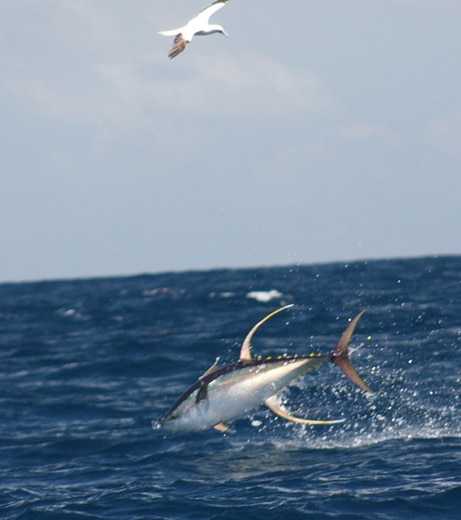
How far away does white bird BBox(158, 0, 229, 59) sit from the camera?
12.2 metres

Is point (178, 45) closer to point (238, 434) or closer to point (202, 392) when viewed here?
point (202, 392)

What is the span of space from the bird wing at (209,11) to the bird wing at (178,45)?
0.83 m

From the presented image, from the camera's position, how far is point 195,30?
1292cm

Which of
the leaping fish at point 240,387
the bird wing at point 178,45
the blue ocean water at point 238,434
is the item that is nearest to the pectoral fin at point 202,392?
the leaping fish at point 240,387

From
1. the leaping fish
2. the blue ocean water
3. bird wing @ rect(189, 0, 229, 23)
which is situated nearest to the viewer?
the blue ocean water

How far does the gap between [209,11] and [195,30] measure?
36.2 inches

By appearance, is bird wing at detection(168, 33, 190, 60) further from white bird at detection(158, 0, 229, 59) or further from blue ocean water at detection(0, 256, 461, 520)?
blue ocean water at detection(0, 256, 461, 520)

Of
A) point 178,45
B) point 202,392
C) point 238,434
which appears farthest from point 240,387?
point 178,45

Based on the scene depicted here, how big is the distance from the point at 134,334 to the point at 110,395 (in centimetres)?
1193

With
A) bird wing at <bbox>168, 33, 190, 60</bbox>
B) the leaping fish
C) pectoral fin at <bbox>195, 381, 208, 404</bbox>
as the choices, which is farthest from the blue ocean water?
bird wing at <bbox>168, 33, 190, 60</bbox>

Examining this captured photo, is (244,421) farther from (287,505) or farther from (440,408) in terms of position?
(287,505)

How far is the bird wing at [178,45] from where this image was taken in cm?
1176

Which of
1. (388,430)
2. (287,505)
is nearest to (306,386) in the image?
(388,430)

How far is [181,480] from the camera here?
12.1m
